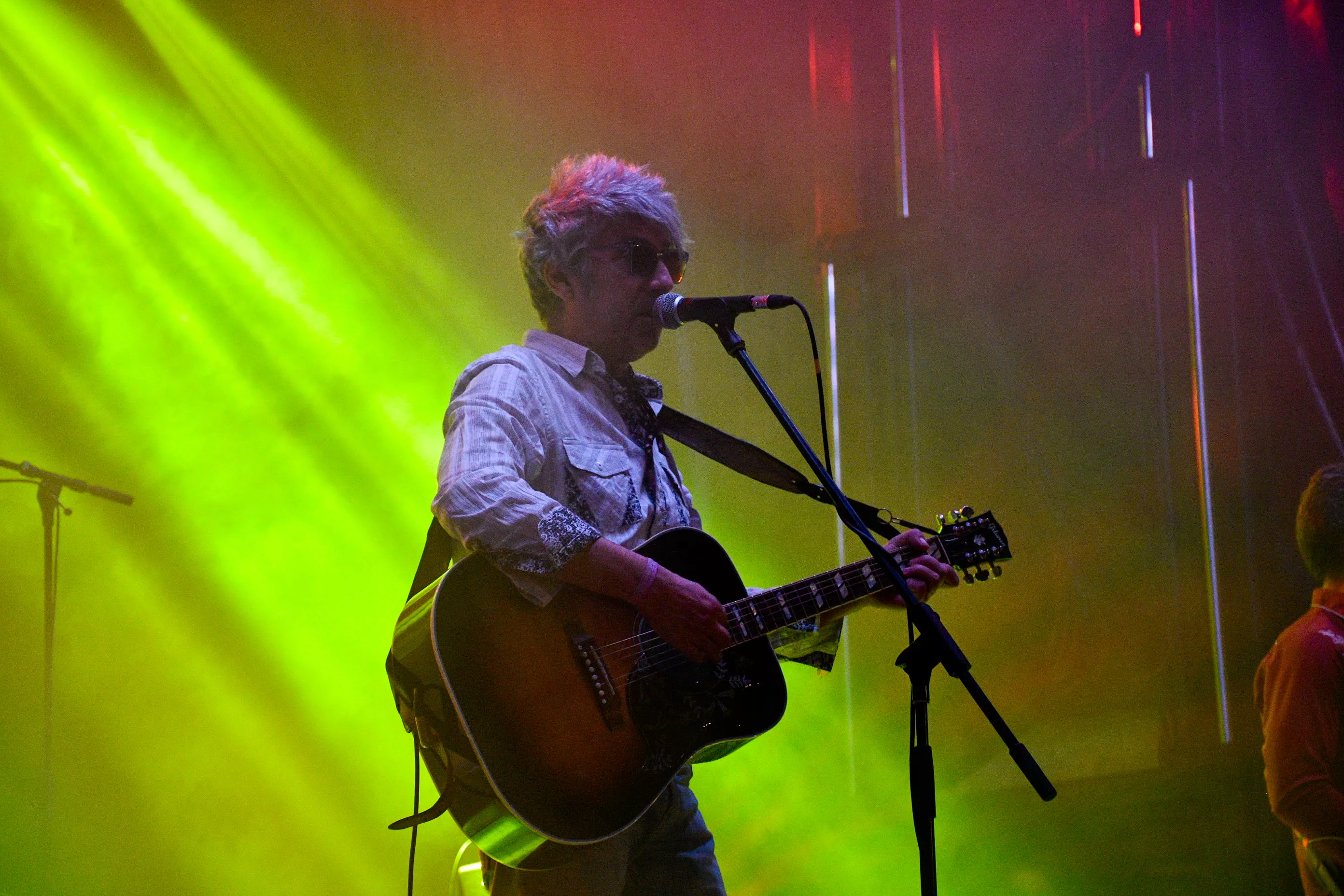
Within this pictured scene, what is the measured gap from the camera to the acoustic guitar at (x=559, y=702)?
1662 millimetres

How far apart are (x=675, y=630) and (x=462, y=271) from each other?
2526 millimetres

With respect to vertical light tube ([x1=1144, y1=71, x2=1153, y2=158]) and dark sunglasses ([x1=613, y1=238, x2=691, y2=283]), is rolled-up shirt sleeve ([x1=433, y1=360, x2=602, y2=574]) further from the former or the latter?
vertical light tube ([x1=1144, y1=71, x2=1153, y2=158])

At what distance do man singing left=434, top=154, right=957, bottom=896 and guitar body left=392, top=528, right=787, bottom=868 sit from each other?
6 cm

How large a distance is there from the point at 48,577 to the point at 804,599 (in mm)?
2618

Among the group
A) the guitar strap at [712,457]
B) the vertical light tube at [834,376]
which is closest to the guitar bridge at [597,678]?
the guitar strap at [712,457]

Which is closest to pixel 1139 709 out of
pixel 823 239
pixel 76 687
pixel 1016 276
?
pixel 1016 276

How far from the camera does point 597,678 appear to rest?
177cm

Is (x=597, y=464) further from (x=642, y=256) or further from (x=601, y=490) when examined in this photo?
(x=642, y=256)

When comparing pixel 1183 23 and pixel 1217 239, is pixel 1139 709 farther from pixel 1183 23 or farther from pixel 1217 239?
pixel 1183 23

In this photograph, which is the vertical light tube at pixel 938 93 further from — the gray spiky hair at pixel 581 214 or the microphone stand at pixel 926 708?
the microphone stand at pixel 926 708

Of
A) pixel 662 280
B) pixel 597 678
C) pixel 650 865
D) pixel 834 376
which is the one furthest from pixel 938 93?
pixel 650 865

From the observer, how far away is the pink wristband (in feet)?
5.82

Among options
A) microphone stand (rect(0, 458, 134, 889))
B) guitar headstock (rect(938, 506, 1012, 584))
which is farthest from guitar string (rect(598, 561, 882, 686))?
microphone stand (rect(0, 458, 134, 889))

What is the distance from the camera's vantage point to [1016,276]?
14.5ft
